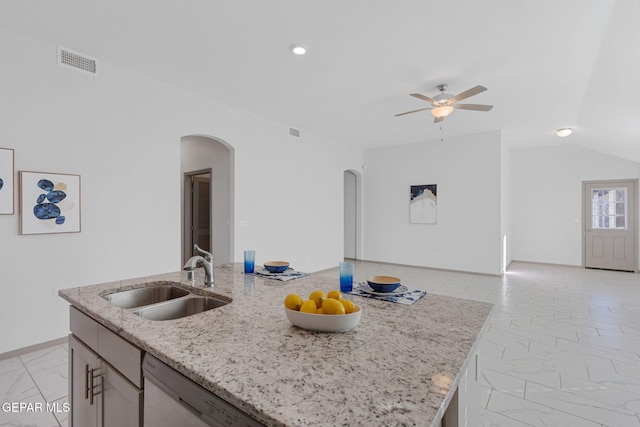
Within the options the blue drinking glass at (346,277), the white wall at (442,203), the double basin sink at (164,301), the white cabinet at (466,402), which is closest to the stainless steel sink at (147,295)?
the double basin sink at (164,301)

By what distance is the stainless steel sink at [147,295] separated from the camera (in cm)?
175

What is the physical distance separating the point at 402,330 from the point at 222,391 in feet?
2.22

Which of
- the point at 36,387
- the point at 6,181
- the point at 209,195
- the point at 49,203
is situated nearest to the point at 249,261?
the point at 36,387

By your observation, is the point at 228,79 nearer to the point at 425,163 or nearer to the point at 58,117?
the point at 58,117

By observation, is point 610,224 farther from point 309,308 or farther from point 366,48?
point 309,308

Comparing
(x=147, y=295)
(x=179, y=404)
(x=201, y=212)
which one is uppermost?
(x=201, y=212)

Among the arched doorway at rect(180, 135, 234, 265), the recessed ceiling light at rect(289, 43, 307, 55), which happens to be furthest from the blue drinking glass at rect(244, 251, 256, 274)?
the arched doorway at rect(180, 135, 234, 265)

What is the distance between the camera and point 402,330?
3.86ft

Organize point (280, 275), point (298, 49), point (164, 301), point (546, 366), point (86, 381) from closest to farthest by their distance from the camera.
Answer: point (86, 381) → point (164, 301) → point (280, 275) → point (546, 366) → point (298, 49)

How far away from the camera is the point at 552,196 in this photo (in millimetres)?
7371

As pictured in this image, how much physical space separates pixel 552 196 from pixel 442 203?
299 cm

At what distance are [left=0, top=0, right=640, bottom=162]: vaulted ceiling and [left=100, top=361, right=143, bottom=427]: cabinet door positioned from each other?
2503 millimetres

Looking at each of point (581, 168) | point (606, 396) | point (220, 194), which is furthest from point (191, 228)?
point (581, 168)

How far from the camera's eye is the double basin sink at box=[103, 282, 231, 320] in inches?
60.0
